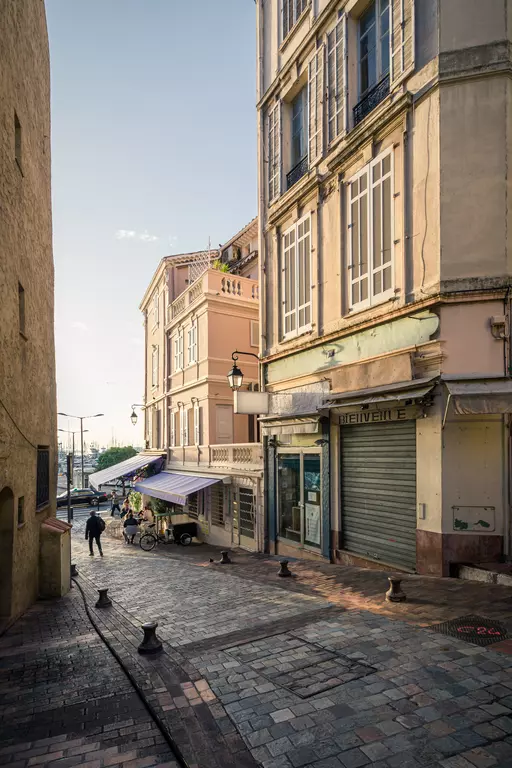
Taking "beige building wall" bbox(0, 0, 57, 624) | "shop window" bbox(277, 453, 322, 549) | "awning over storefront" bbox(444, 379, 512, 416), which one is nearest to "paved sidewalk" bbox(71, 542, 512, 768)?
"beige building wall" bbox(0, 0, 57, 624)

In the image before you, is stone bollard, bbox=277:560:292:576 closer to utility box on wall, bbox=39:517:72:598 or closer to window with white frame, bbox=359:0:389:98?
utility box on wall, bbox=39:517:72:598

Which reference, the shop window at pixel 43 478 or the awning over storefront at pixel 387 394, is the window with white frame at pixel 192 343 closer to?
the shop window at pixel 43 478

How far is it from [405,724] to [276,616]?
3.54m

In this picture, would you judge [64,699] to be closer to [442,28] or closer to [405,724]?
[405,724]

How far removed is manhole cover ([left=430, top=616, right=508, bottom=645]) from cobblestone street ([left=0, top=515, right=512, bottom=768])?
0.18 meters

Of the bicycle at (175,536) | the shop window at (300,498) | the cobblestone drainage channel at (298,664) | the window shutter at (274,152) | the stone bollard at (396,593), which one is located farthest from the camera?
the bicycle at (175,536)

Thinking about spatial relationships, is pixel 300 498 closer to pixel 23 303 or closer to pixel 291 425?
pixel 291 425

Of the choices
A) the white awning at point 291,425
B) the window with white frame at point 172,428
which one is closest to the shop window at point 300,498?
the white awning at point 291,425

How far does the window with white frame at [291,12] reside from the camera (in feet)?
47.4

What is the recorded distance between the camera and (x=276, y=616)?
7.58 m

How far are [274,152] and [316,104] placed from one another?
2735 millimetres

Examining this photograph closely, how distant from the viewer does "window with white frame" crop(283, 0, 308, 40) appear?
14451 millimetres

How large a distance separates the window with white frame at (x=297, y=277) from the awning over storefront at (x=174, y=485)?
7.60 m

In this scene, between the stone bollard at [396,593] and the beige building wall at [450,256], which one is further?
the beige building wall at [450,256]
